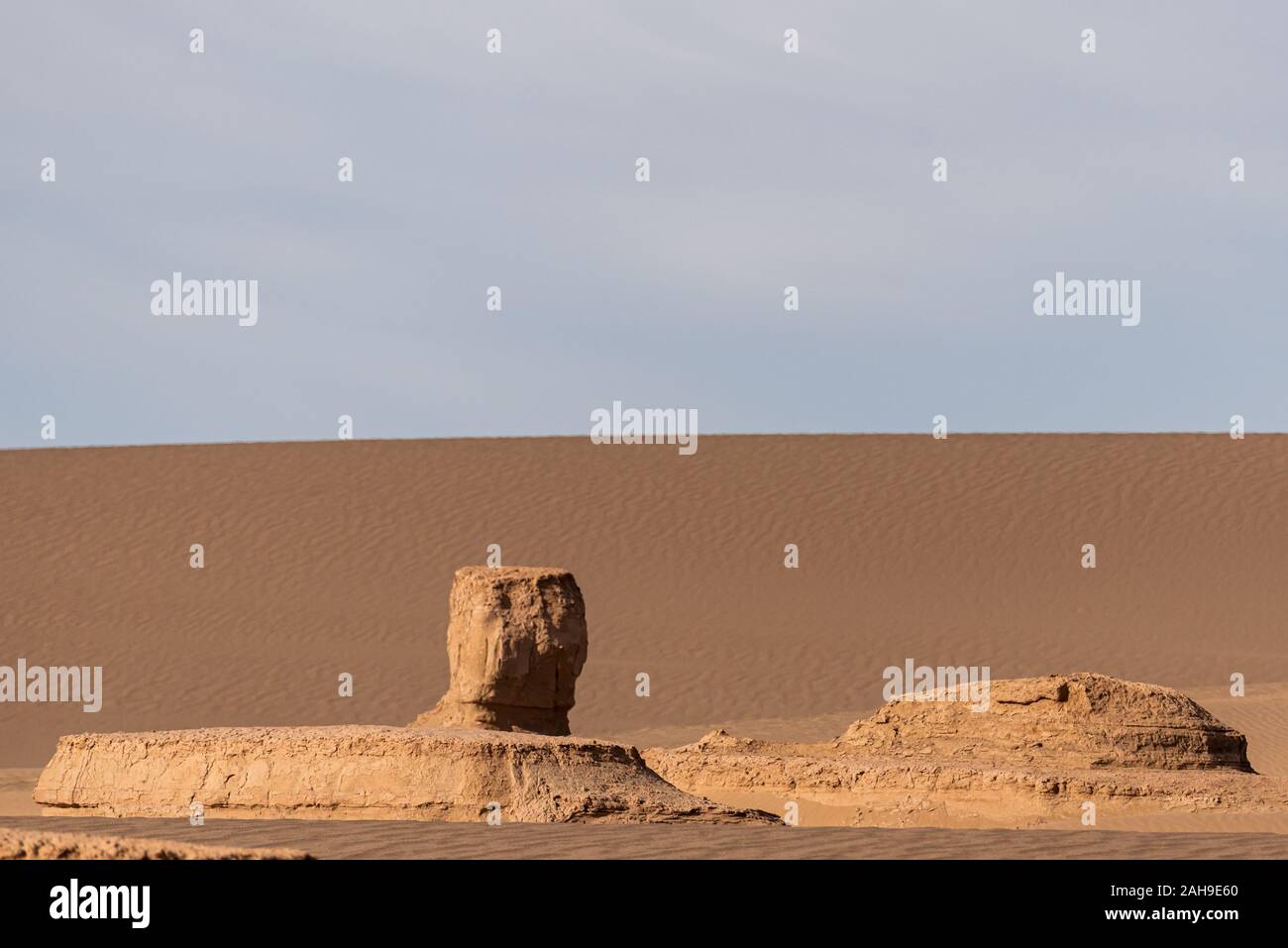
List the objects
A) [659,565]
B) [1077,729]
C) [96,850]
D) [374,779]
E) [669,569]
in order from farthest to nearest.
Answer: [659,565] < [669,569] < [1077,729] < [374,779] < [96,850]

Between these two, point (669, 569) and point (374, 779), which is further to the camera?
point (669, 569)

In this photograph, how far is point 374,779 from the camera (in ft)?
40.1

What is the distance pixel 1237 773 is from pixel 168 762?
899 centimetres

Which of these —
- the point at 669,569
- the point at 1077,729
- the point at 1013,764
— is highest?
the point at 669,569

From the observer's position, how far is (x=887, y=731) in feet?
57.9

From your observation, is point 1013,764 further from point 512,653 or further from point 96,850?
point 96,850

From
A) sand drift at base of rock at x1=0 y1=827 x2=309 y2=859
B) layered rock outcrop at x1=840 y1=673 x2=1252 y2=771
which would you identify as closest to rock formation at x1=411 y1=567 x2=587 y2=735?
layered rock outcrop at x1=840 y1=673 x2=1252 y2=771

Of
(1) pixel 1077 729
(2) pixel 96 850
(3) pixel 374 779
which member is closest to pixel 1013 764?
(1) pixel 1077 729

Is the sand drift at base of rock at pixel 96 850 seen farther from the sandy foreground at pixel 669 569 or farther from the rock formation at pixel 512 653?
the sandy foreground at pixel 669 569

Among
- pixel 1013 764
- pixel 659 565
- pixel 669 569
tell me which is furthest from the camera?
pixel 659 565

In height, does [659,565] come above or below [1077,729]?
above

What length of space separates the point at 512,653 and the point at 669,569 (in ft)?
75.8
